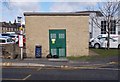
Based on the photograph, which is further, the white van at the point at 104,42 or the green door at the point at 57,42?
the white van at the point at 104,42

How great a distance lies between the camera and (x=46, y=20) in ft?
81.7

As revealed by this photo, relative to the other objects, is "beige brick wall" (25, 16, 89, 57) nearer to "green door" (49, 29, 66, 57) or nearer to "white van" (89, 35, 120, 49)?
"green door" (49, 29, 66, 57)

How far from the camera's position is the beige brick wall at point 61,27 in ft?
81.7

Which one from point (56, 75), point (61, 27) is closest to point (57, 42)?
point (61, 27)

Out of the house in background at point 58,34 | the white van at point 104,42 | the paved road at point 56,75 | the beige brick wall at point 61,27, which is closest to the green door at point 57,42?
the house in background at point 58,34

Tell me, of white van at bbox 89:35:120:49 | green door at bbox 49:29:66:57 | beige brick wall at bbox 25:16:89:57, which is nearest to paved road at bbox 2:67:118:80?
green door at bbox 49:29:66:57

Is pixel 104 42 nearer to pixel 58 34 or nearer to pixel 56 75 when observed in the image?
pixel 58 34

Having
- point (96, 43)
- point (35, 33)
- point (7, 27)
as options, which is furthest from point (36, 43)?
point (7, 27)

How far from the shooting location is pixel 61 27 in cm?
2498

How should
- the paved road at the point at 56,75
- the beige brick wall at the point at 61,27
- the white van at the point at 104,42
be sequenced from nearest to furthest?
the paved road at the point at 56,75
the beige brick wall at the point at 61,27
the white van at the point at 104,42

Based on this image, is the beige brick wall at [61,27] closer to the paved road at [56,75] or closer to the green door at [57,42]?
the green door at [57,42]

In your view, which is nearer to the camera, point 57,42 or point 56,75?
point 56,75

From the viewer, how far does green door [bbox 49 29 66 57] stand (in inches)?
983

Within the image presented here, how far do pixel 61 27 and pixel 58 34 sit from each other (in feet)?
1.82
